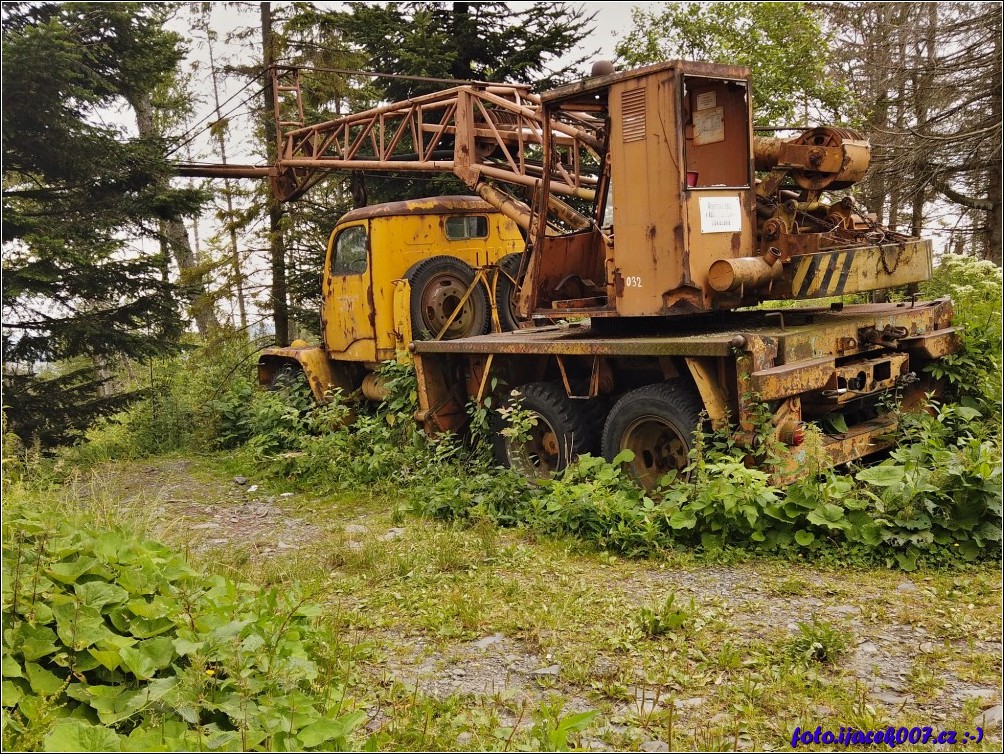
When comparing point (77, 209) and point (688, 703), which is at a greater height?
point (77, 209)

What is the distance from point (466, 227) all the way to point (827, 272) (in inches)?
207

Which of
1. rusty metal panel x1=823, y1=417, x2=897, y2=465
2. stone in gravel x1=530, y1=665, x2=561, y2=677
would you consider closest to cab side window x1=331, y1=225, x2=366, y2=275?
rusty metal panel x1=823, y1=417, x2=897, y2=465

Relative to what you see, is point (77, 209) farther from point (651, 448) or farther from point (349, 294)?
point (651, 448)

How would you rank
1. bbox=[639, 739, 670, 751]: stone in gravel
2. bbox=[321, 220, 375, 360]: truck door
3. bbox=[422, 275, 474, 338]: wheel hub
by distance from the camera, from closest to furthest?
bbox=[639, 739, 670, 751]: stone in gravel < bbox=[422, 275, 474, 338]: wheel hub < bbox=[321, 220, 375, 360]: truck door

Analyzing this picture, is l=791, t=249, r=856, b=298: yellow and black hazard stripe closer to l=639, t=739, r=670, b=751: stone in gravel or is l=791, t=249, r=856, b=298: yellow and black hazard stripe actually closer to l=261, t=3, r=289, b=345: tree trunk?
l=639, t=739, r=670, b=751: stone in gravel

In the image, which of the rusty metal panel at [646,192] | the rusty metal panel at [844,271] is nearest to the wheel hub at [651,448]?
the rusty metal panel at [646,192]

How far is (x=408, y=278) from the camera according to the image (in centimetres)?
1009

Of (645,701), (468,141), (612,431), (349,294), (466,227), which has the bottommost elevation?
(645,701)

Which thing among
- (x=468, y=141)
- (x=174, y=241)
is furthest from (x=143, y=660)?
(x=174, y=241)

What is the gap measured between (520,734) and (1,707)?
1.88 metres

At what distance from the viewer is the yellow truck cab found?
10.2 meters

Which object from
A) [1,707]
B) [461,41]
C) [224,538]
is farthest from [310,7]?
[1,707]

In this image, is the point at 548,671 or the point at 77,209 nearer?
the point at 548,671

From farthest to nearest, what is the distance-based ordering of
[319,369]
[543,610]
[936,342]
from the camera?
[319,369]
[936,342]
[543,610]
